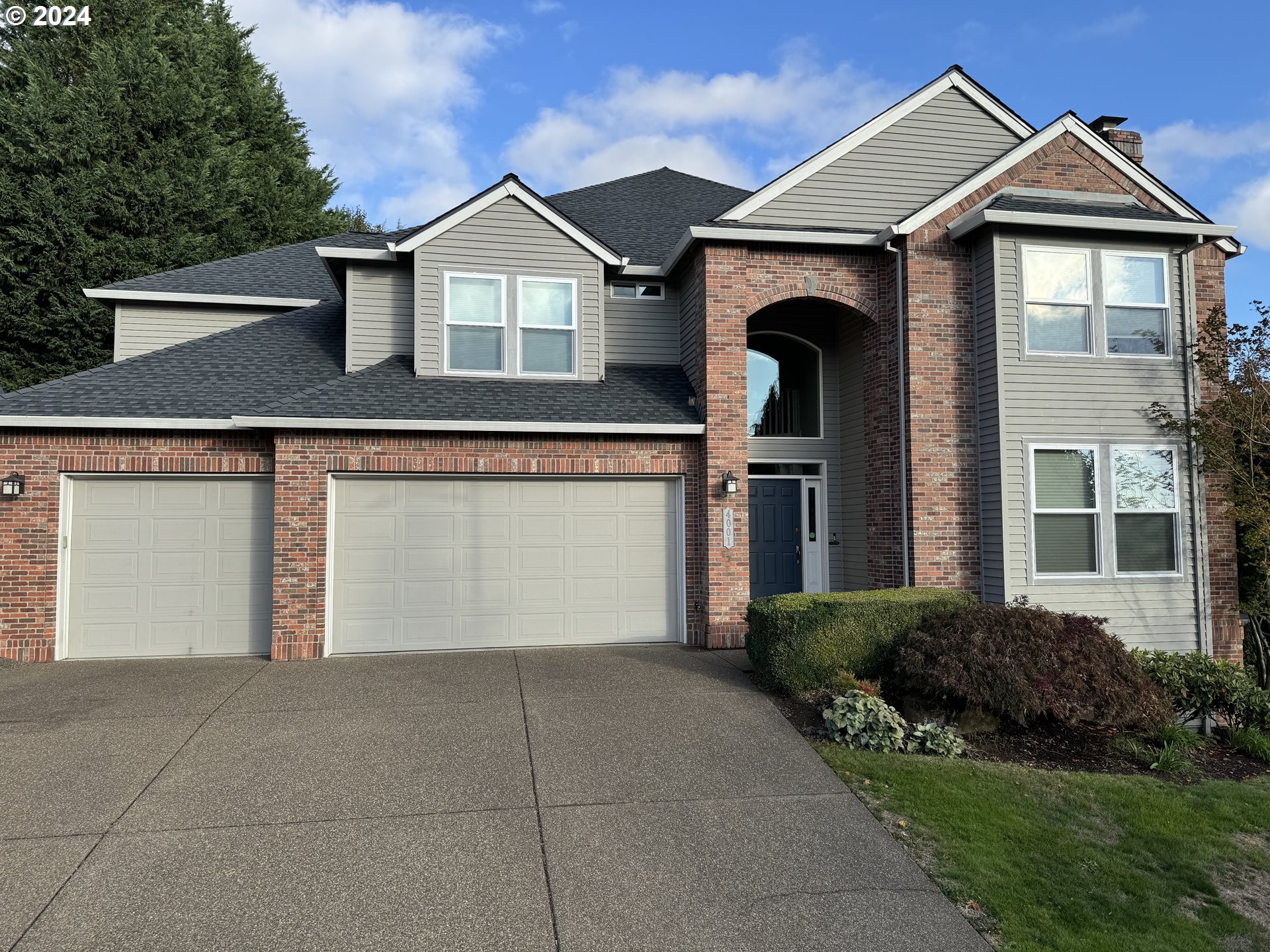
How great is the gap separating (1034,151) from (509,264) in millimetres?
7450

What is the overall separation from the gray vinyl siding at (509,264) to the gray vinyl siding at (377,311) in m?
0.63

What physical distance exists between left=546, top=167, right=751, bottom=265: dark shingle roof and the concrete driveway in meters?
7.80

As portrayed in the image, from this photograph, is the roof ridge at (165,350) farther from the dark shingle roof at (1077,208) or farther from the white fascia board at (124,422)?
the dark shingle roof at (1077,208)

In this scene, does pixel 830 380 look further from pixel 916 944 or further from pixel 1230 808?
pixel 916 944

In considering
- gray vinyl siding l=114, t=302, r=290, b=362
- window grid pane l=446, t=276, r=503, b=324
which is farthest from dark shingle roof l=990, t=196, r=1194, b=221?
gray vinyl siding l=114, t=302, r=290, b=362

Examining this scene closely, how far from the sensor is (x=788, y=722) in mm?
6883

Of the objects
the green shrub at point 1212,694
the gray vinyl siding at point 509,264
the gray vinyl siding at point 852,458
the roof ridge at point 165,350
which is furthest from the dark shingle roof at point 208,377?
the green shrub at point 1212,694

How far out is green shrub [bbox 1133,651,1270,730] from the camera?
787 centimetres

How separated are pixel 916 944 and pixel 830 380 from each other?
9581 mm

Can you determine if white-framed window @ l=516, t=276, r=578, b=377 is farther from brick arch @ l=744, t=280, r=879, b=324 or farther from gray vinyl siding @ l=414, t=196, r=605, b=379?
brick arch @ l=744, t=280, r=879, b=324

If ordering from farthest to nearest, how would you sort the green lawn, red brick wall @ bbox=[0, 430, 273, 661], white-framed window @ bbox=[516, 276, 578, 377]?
1. white-framed window @ bbox=[516, 276, 578, 377]
2. red brick wall @ bbox=[0, 430, 273, 661]
3. the green lawn

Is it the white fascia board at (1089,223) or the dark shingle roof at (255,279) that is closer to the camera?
the white fascia board at (1089,223)

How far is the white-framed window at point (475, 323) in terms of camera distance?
10.8 meters

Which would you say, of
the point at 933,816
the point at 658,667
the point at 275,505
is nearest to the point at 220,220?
the point at 275,505
